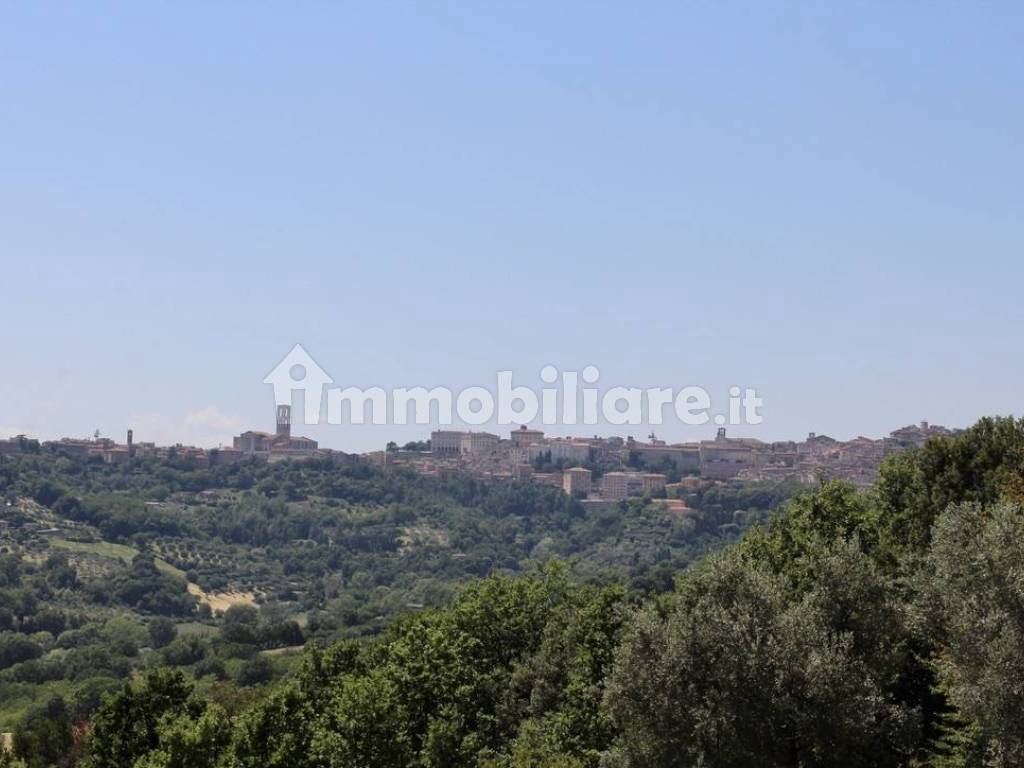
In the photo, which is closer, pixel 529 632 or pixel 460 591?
pixel 529 632

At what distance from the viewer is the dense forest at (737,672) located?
3541cm

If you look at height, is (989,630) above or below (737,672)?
above

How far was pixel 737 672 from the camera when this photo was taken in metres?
36.7

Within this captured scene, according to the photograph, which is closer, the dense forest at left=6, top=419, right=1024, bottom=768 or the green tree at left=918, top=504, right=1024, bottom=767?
the green tree at left=918, top=504, right=1024, bottom=767

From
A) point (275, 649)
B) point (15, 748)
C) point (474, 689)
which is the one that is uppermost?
point (474, 689)

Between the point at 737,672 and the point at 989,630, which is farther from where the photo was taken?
the point at 737,672

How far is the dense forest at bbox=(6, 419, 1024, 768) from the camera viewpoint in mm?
35406

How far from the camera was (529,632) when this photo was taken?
58.1 metres

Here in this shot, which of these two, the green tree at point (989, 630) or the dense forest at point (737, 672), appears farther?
the dense forest at point (737, 672)

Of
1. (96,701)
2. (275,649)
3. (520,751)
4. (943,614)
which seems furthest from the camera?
(275,649)

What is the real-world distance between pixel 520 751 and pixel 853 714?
1203 centimetres

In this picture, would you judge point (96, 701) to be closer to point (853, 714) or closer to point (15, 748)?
point (15, 748)

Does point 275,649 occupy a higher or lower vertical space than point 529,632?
lower

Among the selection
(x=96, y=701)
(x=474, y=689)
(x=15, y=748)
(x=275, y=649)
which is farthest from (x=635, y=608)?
(x=275, y=649)
